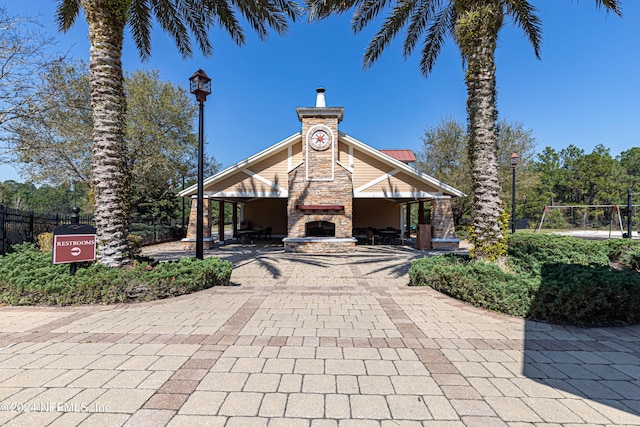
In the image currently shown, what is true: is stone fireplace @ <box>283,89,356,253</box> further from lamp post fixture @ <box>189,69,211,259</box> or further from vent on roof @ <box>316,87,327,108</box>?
lamp post fixture @ <box>189,69,211,259</box>

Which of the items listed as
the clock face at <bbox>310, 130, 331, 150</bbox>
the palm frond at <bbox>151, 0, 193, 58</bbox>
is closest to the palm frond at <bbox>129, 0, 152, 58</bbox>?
the palm frond at <bbox>151, 0, 193, 58</bbox>

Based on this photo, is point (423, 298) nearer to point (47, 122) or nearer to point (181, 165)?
point (47, 122)

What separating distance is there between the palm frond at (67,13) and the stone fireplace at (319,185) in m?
8.18

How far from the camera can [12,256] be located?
6316mm

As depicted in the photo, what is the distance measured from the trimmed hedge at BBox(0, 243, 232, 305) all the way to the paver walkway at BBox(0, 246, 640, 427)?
26cm

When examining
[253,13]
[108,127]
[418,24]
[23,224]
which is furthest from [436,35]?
[23,224]

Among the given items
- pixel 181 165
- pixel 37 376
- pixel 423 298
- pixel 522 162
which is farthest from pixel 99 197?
pixel 522 162

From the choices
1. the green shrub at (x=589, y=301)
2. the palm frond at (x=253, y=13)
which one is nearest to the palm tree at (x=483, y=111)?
the green shrub at (x=589, y=301)

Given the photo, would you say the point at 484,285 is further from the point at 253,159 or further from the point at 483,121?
the point at 253,159

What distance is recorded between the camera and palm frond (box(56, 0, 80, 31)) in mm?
8438

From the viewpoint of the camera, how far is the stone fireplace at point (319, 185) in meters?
13.8

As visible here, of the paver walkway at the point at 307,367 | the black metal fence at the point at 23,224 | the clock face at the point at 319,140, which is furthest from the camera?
the clock face at the point at 319,140

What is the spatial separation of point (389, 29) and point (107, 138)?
853 centimetres

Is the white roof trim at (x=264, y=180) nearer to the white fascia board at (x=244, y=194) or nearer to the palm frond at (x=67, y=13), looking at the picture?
the white fascia board at (x=244, y=194)
